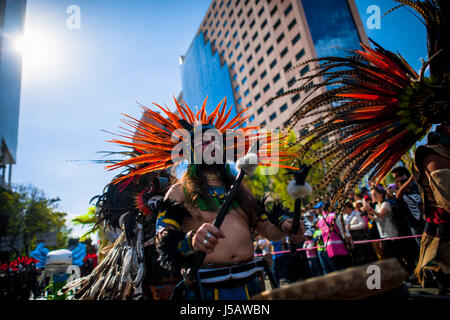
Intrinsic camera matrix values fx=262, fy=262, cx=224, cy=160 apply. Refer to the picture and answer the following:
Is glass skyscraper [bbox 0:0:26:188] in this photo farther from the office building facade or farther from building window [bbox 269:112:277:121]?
→ building window [bbox 269:112:277:121]

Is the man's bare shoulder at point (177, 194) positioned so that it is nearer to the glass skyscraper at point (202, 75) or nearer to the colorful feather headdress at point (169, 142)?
the colorful feather headdress at point (169, 142)

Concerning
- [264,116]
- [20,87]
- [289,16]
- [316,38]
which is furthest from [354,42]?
[20,87]

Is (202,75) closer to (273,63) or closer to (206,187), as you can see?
(273,63)

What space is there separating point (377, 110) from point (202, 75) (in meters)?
50.9

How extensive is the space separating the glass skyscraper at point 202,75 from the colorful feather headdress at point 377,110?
1579 inches

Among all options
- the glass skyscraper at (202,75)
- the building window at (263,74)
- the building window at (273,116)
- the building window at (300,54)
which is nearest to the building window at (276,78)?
the building window at (263,74)

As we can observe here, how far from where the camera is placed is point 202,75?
50.0 meters

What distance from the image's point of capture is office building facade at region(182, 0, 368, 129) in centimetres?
3500

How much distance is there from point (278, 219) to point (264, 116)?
3894 cm

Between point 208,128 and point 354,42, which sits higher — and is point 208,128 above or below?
below

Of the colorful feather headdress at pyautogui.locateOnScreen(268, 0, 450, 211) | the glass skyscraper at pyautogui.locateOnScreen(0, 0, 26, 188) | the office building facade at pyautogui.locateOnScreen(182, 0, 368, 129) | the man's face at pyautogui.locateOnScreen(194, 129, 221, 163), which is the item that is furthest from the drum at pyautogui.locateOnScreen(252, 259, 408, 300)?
the glass skyscraper at pyautogui.locateOnScreen(0, 0, 26, 188)

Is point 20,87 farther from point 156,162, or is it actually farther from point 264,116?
point 156,162

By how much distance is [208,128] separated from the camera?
7.46 ft

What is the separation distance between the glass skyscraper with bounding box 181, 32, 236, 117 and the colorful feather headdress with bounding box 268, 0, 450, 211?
132 feet
